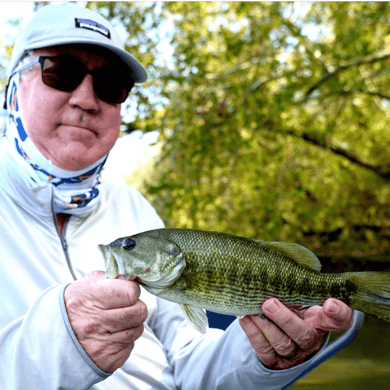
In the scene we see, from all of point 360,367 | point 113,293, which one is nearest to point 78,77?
point 113,293

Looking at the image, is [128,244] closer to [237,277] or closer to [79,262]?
[237,277]

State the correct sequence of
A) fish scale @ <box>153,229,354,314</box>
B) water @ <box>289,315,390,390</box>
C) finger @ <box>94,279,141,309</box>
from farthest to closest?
water @ <box>289,315,390,390</box>
fish scale @ <box>153,229,354,314</box>
finger @ <box>94,279,141,309</box>

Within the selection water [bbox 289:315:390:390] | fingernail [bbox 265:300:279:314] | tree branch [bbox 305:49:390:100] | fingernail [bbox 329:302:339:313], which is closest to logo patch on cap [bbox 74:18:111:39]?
fingernail [bbox 265:300:279:314]

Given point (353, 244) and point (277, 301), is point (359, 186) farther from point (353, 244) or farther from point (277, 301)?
point (277, 301)

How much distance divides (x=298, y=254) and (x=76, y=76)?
1230 mm

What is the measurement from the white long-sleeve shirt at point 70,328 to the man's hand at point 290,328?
60mm

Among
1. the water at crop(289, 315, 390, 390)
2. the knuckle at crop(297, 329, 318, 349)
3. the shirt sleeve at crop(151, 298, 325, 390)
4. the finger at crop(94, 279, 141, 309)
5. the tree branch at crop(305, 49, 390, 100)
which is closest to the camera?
the finger at crop(94, 279, 141, 309)

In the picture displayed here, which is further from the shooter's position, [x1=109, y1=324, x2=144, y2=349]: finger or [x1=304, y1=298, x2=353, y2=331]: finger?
[x1=304, y1=298, x2=353, y2=331]: finger

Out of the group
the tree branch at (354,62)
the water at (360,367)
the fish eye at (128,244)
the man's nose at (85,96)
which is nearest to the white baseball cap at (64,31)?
the man's nose at (85,96)

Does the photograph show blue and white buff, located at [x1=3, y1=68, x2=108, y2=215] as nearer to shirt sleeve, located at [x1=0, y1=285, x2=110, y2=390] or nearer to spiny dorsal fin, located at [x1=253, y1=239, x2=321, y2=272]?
shirt sleeve, located at [x1=0, y1=285, x2=110, y2=390]

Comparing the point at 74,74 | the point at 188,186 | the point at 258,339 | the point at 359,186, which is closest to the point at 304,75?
the point at 188,186

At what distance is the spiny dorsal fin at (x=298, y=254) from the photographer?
1.51 m

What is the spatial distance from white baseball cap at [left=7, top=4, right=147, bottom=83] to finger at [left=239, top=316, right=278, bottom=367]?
1.34m

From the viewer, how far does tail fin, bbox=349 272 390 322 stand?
4.68 feet
